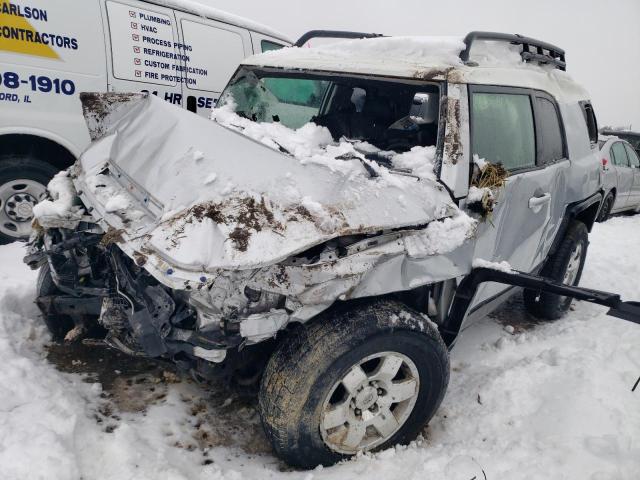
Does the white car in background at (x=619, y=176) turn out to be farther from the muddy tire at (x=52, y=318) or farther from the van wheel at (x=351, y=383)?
the muddy tire at (x=52, y=318)

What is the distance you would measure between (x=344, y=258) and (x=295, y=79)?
1.75 m

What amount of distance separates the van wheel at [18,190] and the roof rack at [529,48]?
387 cm

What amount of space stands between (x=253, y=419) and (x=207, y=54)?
438 cm

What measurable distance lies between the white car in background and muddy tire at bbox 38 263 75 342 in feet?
26.1

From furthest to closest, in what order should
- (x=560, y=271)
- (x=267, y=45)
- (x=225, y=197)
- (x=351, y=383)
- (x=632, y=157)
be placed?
(x=632, y=157), (x=267, y=45), (x=560, y=271), (x=351, y=383), (x=225, y=197)

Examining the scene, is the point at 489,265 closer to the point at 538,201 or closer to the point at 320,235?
the point at 538,201

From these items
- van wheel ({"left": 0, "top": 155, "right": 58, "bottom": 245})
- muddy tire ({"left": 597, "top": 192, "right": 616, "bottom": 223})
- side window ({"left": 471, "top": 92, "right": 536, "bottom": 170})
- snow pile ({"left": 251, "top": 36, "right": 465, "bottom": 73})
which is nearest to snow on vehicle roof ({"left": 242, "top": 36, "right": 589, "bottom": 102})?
snow pile ({"left": 251, "top": 36, "right": 465, "bottom": 73})

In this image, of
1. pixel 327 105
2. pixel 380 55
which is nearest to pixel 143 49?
pixel 327 105

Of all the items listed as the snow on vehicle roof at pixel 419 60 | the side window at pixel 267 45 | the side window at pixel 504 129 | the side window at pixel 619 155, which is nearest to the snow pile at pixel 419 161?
the side window at pixel 504 129

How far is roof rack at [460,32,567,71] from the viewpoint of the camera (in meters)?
2.68

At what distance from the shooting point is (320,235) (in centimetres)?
186

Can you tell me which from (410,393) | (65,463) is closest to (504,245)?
(410,393)

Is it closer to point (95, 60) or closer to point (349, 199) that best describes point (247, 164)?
point (349, 199)

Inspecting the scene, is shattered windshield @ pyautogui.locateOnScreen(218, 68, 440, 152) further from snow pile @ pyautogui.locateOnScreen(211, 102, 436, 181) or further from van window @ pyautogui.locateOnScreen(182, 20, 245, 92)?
van window @ pyautogui.locateOnScreen(182, 20, 245, 92)
